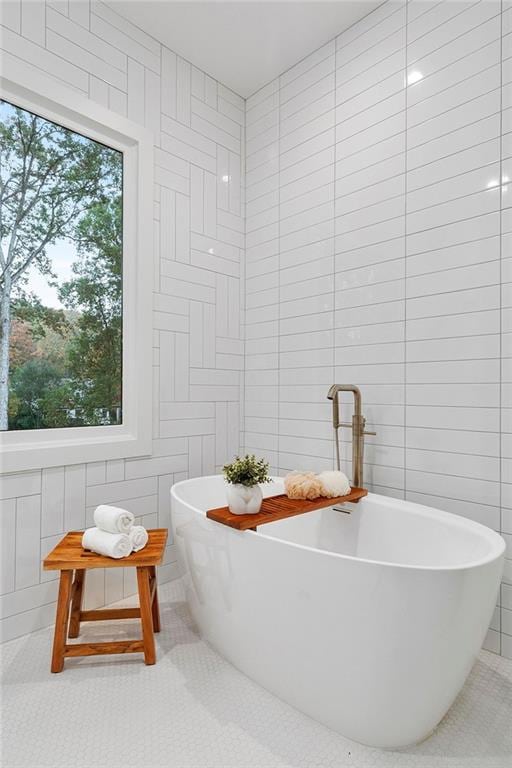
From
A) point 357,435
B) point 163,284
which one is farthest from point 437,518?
point 163,284

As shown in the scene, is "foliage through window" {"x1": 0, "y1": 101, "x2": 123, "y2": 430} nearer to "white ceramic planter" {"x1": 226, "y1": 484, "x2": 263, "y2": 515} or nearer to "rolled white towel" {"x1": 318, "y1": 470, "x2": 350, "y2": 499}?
"white ceramic planter" {"x1": 226, "y1": 484, "x2": 263, "y2": 515}

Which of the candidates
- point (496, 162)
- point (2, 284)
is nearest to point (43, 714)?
point (2, 284)

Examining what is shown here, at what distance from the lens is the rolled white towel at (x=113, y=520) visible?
1.80 m

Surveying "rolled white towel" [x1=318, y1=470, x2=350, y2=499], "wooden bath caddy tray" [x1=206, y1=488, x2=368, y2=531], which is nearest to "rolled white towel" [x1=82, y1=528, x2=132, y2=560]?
"wooden bath caddy tray" [x1=206, y1=488, x2=368, y2=531]

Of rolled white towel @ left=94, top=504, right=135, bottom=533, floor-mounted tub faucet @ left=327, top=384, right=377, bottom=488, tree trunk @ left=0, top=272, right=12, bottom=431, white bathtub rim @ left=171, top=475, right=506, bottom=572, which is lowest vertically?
rolled white towel @ left=94, top=504, right=135, bottom=533

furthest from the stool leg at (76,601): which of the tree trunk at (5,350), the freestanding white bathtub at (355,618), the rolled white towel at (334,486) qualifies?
the rolled white towel at (334,486)

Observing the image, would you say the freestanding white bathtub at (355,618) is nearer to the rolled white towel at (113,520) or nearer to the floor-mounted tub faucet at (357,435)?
the rolled white towel at (113,520)

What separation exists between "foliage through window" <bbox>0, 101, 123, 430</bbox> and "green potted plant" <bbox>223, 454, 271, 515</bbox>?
3.18 ft

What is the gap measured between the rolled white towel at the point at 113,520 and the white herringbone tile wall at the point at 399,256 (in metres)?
1.16

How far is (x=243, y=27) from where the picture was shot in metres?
2.44

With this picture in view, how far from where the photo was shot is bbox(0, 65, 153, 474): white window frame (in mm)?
2182

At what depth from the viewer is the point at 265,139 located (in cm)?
292

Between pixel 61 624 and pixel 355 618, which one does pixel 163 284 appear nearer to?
pixel 61 624

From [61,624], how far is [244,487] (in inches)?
34.8
